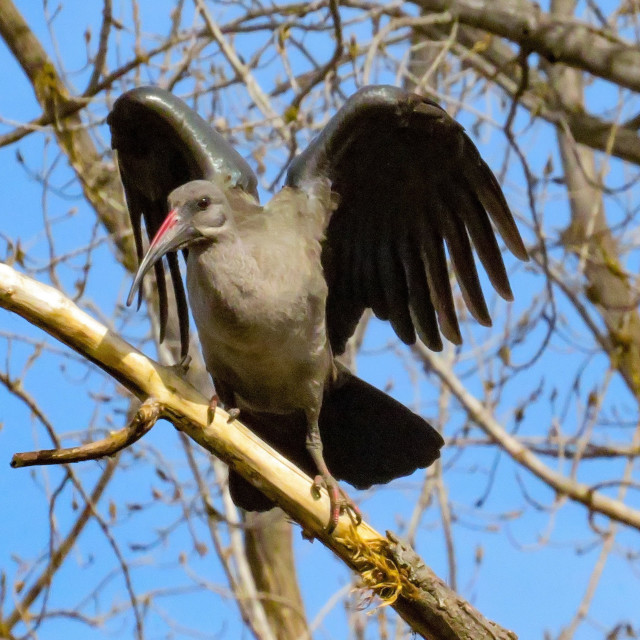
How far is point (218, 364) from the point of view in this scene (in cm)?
352

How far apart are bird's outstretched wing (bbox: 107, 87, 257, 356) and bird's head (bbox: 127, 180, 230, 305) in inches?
10.2

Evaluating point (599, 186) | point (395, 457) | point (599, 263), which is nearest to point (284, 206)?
point (395, 457)

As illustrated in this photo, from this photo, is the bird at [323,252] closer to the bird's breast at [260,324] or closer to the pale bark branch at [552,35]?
the bird's breast at [260,324]

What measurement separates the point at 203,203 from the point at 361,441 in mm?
1055

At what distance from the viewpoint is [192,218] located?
11.1ft

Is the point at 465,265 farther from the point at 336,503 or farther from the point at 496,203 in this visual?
the point at 336,503

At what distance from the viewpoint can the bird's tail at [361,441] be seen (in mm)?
3816

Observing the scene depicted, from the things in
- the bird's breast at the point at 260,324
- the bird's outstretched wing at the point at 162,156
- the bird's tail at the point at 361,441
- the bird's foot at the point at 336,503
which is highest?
the bird's outstretched wing at the point at 162,156

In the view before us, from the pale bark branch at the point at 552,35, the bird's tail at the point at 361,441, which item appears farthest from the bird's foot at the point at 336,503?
the pale bark branch at the point at 552,35

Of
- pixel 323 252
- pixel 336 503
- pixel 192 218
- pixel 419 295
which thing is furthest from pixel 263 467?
pixel 419 295

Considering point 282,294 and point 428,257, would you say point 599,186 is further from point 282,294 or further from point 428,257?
point 282,294

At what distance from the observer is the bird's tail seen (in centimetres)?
382

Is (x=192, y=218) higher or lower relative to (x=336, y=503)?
higher

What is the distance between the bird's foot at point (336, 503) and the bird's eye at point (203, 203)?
90 centimetres
